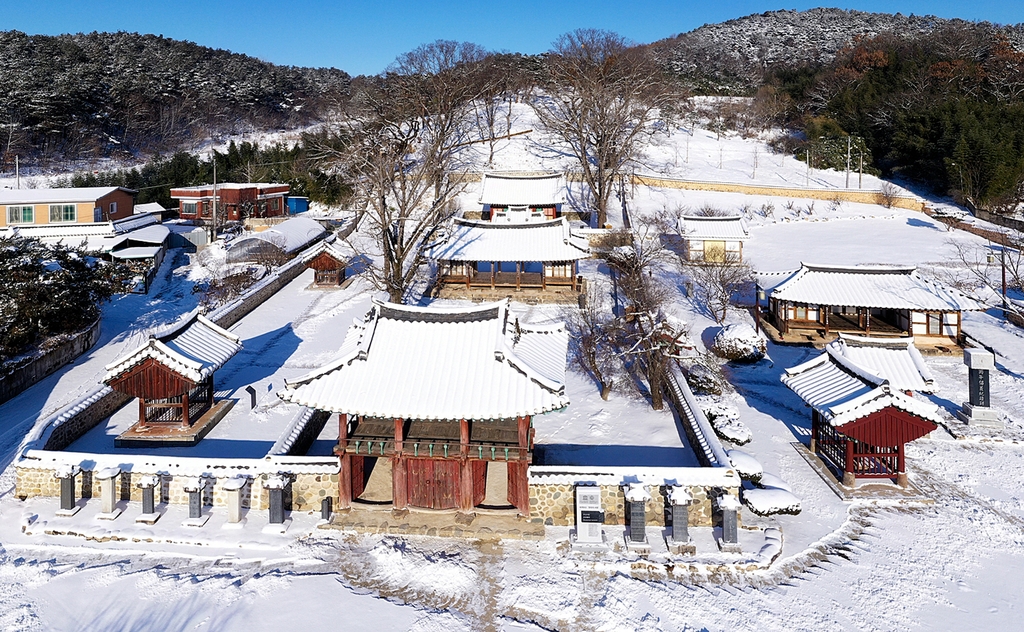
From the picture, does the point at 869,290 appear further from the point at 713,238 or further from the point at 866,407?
the point at 866,407

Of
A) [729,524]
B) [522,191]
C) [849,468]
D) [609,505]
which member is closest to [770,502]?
[729,524]

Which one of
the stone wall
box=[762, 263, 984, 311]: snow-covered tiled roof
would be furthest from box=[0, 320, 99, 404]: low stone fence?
box=[762, 263, 984, 311]: snow-covered tiled roof

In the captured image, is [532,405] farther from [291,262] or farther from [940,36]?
[940,36]

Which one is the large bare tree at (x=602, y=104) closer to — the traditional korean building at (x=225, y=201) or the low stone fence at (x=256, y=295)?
the low stone fence at (x=256, y=295)

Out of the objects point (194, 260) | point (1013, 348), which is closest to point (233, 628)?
point (1013, 348)

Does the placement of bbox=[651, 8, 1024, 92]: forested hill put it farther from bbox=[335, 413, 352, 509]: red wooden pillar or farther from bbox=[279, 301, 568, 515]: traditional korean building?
bbox=[335, 413, 352, 509]: red wooden pillar
